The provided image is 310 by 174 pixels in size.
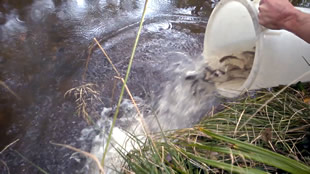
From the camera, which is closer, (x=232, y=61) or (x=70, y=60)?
(x=232, y=61)

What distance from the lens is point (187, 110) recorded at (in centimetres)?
218

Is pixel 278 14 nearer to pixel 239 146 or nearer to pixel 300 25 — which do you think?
pixel 300 25

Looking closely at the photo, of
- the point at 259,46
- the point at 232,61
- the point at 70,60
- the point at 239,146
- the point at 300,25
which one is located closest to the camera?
the point at 239,146

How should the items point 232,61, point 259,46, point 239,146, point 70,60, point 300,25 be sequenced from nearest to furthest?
point 239,146 → point 300,25 → point 259,46 → point 232,61 → point 70,60

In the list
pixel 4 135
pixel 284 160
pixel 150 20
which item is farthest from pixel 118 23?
pixel 284 160

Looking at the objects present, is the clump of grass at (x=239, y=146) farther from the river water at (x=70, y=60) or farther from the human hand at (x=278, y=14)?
the river water at (x=70, y=60)

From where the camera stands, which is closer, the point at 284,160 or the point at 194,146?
the point at 284,160

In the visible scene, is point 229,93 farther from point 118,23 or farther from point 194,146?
point 118,23

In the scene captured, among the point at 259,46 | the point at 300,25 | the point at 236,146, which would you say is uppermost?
the point at 300,25

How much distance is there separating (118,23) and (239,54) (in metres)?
1.29

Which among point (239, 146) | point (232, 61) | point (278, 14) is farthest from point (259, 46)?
point (239, 146)

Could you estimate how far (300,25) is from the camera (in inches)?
54.6

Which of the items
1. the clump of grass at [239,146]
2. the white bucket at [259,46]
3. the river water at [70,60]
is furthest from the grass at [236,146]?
the river water at [70,60]

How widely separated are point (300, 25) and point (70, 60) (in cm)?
169
